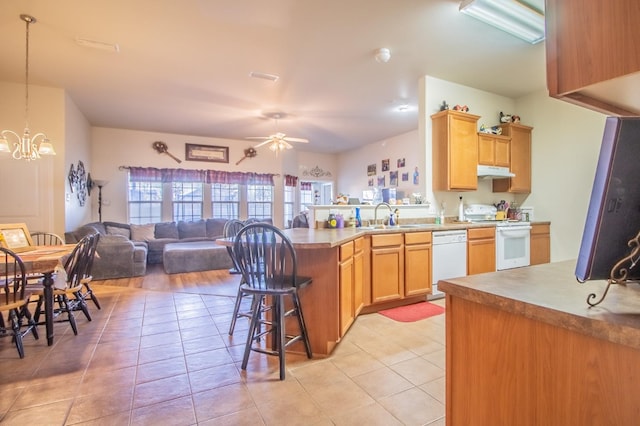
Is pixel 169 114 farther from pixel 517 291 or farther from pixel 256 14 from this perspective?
pixel 517 291

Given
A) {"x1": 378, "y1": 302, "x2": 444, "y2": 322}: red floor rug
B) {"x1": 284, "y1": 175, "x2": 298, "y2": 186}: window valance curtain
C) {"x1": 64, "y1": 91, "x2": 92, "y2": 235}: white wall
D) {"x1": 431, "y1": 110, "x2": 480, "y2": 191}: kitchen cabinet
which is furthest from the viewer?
{"x1": 284, "y1": 175, "x2": 298, "y2": 186}: window valance curtain

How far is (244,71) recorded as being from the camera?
384 cm

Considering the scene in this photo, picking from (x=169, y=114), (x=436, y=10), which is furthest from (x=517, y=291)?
(x=169, y=114)

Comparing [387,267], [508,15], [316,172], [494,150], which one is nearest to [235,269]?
[387,267]

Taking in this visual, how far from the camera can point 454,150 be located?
3.93 meters

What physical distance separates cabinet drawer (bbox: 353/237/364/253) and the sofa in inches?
90.7

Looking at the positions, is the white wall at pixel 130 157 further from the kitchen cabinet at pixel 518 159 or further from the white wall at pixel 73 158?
the kitchen cabinet at pixel 518 159

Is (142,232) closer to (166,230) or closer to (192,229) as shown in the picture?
(166,230)

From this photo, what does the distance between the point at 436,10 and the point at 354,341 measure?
9.71 feet

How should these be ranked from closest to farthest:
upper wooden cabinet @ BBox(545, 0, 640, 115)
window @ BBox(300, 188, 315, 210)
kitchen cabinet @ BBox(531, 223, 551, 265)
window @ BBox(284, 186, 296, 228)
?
upper wooden cabinet @ BBox(545, 0, 640, 115) → kitchen cabinet @ BBox(531, 223, 551, 265) → window @ BBox(284, 186, 296, 228) → window @ BBox(300, 188, 315, 210)

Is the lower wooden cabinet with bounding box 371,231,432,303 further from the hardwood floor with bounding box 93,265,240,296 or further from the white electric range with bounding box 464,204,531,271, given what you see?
the hardwood floor with bounding box 93,265,240,296

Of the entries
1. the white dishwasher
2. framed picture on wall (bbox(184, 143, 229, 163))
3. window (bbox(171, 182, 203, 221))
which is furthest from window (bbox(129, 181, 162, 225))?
the white dishwasher

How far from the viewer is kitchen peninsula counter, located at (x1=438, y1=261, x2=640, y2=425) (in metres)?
0.62

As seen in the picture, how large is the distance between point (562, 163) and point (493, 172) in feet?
3.24
